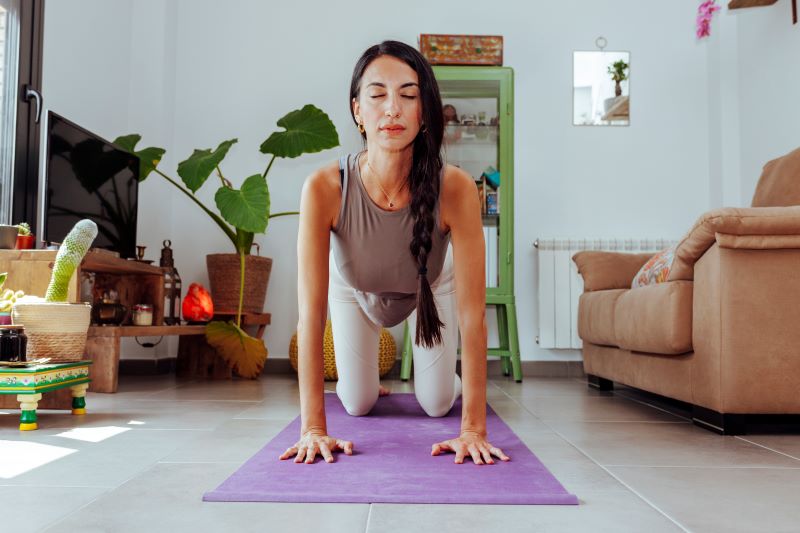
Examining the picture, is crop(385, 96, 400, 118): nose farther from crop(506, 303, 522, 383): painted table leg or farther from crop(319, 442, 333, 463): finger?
crop(506, 303, 522, 383): painted table leg

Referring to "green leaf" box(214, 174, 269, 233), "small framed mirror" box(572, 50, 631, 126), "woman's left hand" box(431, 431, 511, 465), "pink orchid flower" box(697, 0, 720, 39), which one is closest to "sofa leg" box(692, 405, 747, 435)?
"woman's left hand" box(431, 431, 511, 465)

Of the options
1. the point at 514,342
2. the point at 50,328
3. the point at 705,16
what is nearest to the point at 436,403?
the point at 50,328

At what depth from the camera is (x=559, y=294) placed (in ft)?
11.7

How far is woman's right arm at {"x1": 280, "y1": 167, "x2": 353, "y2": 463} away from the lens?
4.75ft

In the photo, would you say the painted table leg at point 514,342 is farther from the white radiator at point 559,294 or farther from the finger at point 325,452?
the finger at point 325,452

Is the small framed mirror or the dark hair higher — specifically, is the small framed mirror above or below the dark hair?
above

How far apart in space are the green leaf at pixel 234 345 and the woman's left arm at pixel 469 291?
6.59 feet

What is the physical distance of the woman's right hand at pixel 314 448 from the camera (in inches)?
53.6

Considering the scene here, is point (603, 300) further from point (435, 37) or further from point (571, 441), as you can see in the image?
point (435, 37)

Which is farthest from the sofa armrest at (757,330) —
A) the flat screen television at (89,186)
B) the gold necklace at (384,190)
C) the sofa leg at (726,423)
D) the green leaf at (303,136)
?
the flat screen television at (89,186)

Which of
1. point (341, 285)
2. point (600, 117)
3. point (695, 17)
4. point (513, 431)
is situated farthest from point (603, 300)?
point (695, 17)

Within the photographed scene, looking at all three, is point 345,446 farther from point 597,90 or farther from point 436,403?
point 597,90

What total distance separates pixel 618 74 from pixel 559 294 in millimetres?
1314

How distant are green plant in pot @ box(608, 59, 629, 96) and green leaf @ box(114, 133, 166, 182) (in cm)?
251
